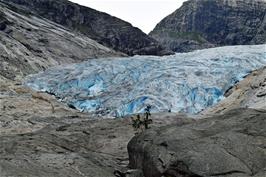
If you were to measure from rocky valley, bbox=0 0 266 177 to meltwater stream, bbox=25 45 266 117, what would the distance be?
0.07 meters

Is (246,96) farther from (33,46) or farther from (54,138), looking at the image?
(33,46)

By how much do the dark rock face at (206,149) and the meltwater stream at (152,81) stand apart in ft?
45.2

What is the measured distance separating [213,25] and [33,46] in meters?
105

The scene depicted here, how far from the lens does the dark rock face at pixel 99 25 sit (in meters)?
82.2

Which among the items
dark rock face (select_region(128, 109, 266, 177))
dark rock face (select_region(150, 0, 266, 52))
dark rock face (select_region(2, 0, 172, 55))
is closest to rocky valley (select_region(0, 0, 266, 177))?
dark rock face (select_region(128, 109, 266, 177))

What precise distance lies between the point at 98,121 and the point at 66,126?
2.01 meters

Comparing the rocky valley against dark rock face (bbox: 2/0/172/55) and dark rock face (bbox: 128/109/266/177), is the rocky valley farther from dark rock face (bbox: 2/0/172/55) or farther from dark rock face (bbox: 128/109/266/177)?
dark rock face (bbox: 2/0/172/55)

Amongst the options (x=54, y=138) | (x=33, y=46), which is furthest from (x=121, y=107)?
(x=33, y=46)

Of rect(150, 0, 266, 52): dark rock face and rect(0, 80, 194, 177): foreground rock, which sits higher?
rect(150, 0, 266, 52): dark rock face

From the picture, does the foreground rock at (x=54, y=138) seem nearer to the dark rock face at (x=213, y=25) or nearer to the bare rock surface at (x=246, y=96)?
the bare rock surface at (x=246, y=96)

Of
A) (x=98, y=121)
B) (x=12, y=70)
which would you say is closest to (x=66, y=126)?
(x=98, y=121)

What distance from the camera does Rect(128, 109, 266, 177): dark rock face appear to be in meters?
15.3

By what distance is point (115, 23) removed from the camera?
86.8 meters

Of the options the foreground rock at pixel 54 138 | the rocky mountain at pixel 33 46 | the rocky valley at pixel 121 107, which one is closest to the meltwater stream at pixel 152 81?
the rocky valley at pixel 121 107
